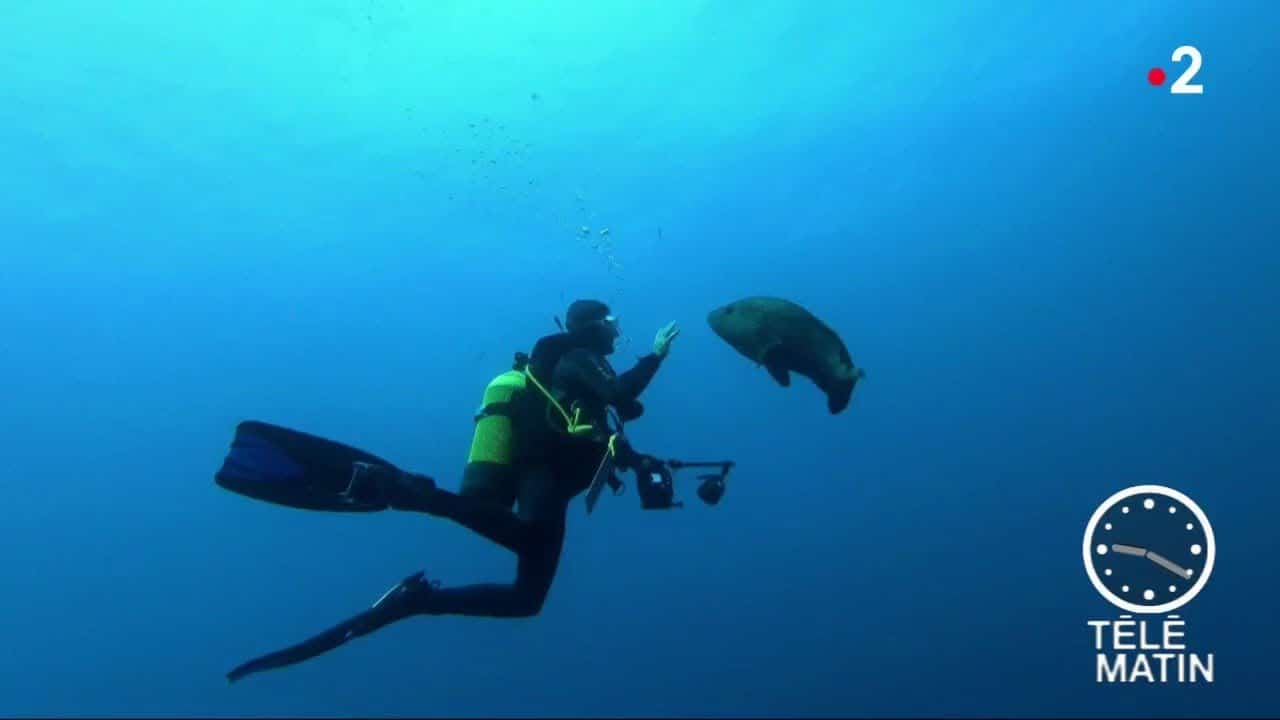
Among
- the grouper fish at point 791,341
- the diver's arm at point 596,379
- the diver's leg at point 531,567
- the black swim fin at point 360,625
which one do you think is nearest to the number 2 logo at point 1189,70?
the grouper fish at point 791,341

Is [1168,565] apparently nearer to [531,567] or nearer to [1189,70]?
[531,567]

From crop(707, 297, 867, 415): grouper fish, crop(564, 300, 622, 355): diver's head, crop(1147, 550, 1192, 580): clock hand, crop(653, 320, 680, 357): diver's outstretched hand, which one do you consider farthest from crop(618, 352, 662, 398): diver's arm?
crop(1147, 550, 1192, 580): clock hand

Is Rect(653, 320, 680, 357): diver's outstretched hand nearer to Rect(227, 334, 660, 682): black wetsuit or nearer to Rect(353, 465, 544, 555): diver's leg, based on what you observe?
Rect(227, 334, 660, 682): black wetsuit

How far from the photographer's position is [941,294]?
31.8 metres

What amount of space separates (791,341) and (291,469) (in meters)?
2.66

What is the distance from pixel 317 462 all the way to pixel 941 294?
30081 mm

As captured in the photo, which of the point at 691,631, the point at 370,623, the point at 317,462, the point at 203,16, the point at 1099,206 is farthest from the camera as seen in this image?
the point at 1099,206

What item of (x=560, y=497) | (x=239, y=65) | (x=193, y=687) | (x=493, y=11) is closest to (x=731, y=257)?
(x=493, y=11)

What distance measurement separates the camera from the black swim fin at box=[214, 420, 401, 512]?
15.1 feet

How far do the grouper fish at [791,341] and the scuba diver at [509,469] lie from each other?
0.58 m

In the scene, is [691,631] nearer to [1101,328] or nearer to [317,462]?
[1101,328]

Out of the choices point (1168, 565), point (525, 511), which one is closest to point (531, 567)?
point (525, 511)

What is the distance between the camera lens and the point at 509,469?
5383 mm

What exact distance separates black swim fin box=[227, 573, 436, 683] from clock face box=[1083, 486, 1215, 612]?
5.56 metres
